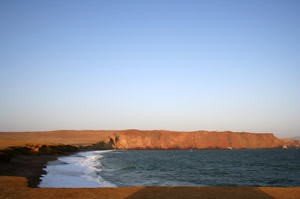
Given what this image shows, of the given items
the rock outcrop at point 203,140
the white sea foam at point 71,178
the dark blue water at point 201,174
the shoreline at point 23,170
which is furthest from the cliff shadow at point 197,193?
the rock outcrop at point 203,140

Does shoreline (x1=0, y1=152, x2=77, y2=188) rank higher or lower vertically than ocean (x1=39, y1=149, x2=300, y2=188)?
higher

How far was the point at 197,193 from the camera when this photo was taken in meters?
11.3

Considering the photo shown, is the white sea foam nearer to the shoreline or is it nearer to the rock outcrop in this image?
the shoreline

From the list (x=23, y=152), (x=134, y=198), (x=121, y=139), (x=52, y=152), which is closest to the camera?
(x=134, y=198)

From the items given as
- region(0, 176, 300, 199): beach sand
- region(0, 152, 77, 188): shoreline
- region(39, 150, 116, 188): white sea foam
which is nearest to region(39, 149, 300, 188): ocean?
region(39, 150, 116, 188): white sea foam

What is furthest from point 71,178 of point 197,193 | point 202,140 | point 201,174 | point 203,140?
point 203,140

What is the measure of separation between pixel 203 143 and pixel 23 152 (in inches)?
5669

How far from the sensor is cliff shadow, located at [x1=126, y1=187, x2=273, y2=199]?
35.0 ft

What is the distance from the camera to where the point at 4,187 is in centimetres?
1163

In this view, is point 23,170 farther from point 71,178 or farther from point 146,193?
point 146,193

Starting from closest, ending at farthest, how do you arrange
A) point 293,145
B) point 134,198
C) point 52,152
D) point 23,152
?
point 134,198
point 23,152
point 52,152
point 293,145

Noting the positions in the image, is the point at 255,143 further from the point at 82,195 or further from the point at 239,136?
the point at 82,195

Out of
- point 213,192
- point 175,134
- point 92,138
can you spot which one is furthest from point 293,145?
point 213,192

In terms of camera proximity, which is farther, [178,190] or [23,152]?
[23,152]
